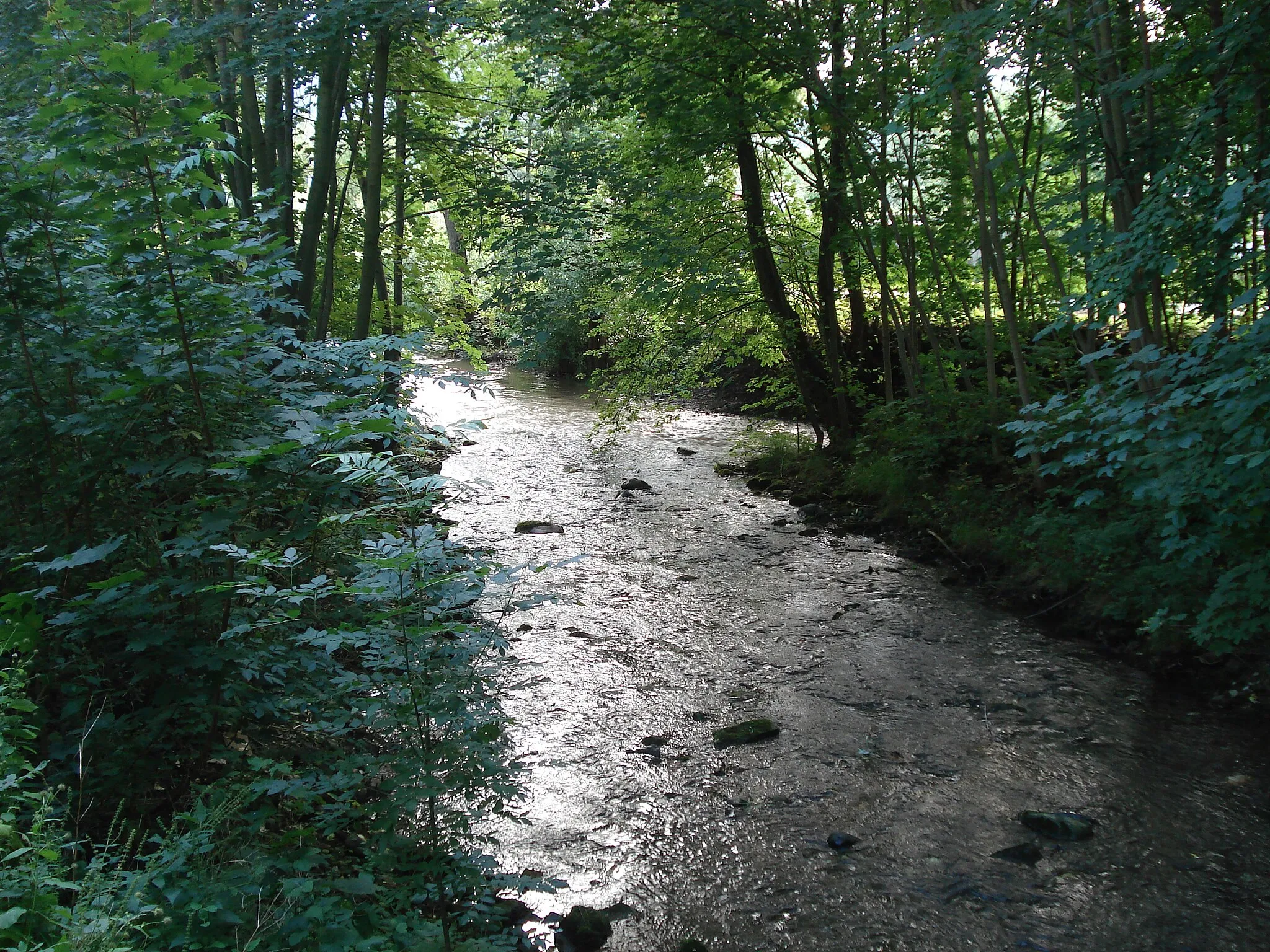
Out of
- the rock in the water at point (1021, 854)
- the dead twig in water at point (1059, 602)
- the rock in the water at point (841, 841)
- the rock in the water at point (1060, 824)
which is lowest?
the rock in the water at point (841, 841)

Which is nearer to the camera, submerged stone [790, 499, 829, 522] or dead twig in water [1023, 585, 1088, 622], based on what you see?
dead twig in water [1023, 585, 1088, 622]

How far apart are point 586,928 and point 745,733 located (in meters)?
2.00

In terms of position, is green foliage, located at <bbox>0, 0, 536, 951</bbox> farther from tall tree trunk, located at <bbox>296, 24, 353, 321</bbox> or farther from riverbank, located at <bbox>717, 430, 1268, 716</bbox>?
riverbank, located at <bbox>717, 430, 1268, 716</bbox>

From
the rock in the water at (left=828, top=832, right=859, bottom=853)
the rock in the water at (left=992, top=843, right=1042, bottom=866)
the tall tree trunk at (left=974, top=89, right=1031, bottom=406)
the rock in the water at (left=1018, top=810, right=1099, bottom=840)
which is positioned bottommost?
the rock in the water at (left=828, top=832, right=859, bottom=853)

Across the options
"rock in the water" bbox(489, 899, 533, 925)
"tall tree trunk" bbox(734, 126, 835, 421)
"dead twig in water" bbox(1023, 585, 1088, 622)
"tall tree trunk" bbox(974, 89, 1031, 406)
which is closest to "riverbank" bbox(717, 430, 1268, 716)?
"dead twig in water" bbox(1023, 585, 1088, 622)

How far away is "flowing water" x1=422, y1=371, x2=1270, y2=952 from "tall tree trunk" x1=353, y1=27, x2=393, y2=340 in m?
3.14

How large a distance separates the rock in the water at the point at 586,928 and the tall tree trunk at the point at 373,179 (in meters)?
6.51

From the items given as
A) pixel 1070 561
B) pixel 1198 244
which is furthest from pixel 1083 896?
pixel 1070 561

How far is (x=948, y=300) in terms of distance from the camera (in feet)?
31.0

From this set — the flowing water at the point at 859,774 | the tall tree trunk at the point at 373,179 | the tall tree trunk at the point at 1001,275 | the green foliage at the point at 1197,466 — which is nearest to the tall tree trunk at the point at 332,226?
the tall tree trunk at the point at 373,179

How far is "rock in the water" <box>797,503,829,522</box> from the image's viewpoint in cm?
1005

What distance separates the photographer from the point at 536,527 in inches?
385

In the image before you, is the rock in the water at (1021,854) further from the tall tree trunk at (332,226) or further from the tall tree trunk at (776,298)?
the tall tree trunk at (776,298)

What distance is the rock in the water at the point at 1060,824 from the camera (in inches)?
165
